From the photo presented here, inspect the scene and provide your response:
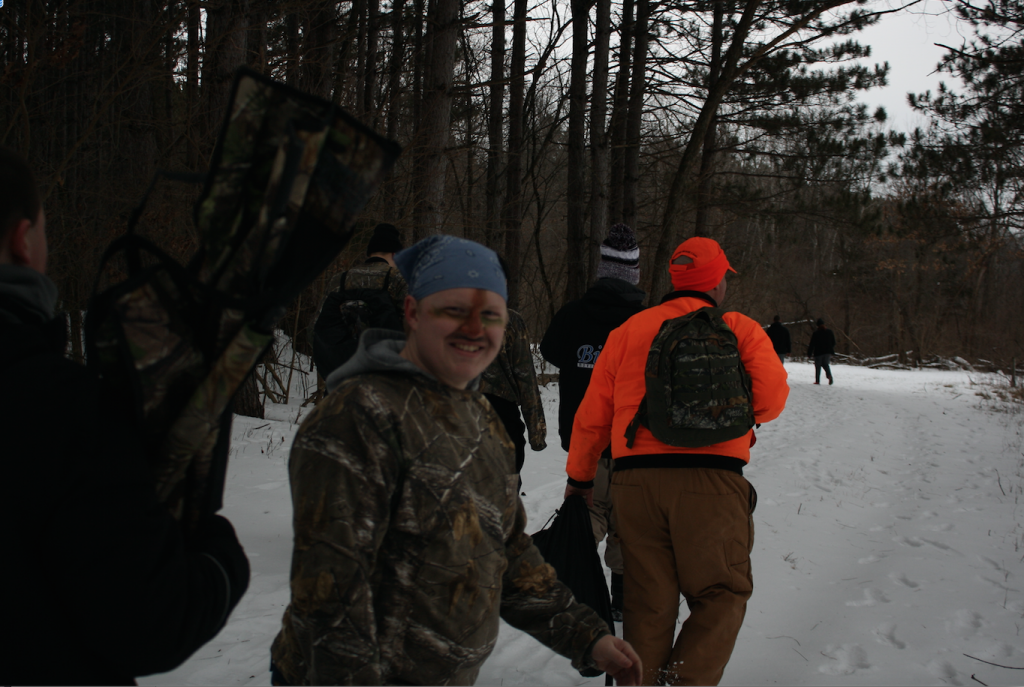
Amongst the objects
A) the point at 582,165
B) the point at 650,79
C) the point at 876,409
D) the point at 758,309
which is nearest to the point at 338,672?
the point at 582,165

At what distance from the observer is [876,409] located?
547 inches

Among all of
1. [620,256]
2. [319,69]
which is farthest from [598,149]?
[620,256]

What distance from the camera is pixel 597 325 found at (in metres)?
3.96

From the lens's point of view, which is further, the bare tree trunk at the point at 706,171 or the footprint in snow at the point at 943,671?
the bare tree trunk at the point at 706,171

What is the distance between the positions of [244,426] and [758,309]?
105ft

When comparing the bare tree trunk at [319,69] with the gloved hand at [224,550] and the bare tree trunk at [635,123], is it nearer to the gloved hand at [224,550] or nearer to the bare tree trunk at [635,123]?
the bare tree trunk at [635,123]

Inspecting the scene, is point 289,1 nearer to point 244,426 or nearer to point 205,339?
point 244,426

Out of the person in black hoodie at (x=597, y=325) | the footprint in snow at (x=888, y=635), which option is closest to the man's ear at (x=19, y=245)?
the person in black hoodie at (x=597, y=325)

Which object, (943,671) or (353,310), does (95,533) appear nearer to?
(353,310)

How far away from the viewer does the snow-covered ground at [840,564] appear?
10.4ft

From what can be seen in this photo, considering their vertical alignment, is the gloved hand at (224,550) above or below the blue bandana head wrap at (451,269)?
below

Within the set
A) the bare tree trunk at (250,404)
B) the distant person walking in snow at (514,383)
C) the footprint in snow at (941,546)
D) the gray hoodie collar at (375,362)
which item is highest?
the gray hoodie collar at (375,362)

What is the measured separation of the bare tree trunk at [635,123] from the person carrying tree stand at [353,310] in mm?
8550

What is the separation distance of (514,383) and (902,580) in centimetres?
Result: 306
